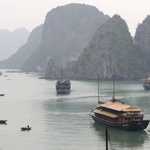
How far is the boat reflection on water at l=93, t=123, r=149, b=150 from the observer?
66312mm

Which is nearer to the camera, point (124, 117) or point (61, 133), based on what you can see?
point (124, 117)

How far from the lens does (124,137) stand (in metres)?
71.4

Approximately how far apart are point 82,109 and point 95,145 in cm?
4346

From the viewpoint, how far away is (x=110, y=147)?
64.6 metres

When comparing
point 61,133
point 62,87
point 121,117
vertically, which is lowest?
point 61,133

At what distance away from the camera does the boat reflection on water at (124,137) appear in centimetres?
6631

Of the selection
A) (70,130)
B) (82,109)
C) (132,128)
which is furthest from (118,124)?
(82,109)

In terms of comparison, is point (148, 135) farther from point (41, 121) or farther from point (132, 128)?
point (41, 121)

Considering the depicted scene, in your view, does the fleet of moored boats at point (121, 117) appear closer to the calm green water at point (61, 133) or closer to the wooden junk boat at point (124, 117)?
the wooden junk boat at point (124, 117)

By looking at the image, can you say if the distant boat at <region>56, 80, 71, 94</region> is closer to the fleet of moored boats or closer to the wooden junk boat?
the fleet of moored boats

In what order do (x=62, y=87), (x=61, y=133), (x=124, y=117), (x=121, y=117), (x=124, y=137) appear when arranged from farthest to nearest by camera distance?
(x=62, y=87)
(x=121, y=117)
(x=61, y=133)
(x=124, y=117)
(x=124, y=137)

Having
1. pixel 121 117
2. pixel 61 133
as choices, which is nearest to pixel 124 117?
pixel 121 117

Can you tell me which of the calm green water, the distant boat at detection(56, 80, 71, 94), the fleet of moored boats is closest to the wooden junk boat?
the fleet of moored boats

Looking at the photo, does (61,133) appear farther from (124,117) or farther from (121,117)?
(124,117)
